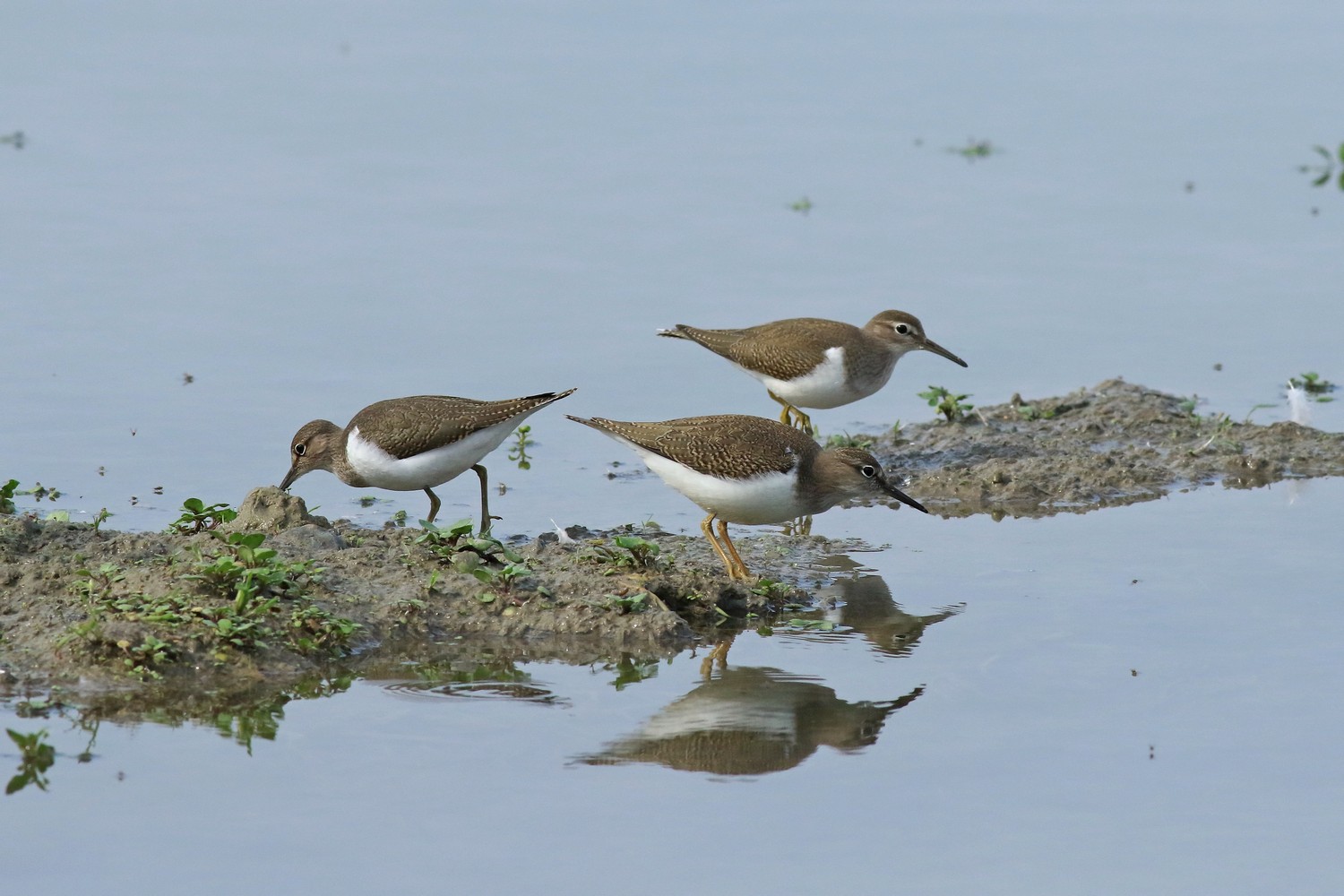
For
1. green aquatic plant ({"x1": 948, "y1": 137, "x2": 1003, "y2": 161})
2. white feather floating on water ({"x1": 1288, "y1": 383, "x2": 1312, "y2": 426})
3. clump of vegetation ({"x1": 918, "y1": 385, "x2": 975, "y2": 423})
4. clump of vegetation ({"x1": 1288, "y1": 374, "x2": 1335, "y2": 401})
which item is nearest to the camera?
white feather floating on water ({"x1": 1288, "y1": 383, "x2": 1312, "y2": 426})

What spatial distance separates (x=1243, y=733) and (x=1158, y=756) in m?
0.51

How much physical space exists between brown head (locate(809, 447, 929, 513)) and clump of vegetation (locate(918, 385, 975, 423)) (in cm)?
253

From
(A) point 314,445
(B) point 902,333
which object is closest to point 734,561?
(A) point 314,445

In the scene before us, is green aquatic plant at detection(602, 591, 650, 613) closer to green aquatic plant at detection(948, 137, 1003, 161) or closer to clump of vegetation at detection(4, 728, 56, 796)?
clump of vegetation at detection(4, 728, 56, 796)

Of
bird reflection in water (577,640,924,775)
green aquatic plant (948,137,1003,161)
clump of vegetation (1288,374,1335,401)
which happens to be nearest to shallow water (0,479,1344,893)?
bird reflection in water (577,640,924,775)

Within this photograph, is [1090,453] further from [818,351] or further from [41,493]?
Result: [41,493]

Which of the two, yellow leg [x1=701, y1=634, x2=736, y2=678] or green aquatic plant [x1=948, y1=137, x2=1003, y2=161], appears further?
green aquatic plant [x1=948, y1=137, x2=1003, y2=161]

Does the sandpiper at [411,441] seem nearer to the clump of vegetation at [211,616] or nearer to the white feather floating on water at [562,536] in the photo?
the white feather floating on water at [562,536]

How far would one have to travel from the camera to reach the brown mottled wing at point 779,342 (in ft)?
44.7

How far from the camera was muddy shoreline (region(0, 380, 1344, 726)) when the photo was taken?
8.27 metres

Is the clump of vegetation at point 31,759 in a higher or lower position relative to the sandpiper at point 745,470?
lower

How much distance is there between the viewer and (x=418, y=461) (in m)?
10.9

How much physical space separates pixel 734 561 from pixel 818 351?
11.7 ft

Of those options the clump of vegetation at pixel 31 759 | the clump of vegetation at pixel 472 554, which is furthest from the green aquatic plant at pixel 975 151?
the clump of vegetation at pixel 31 759
